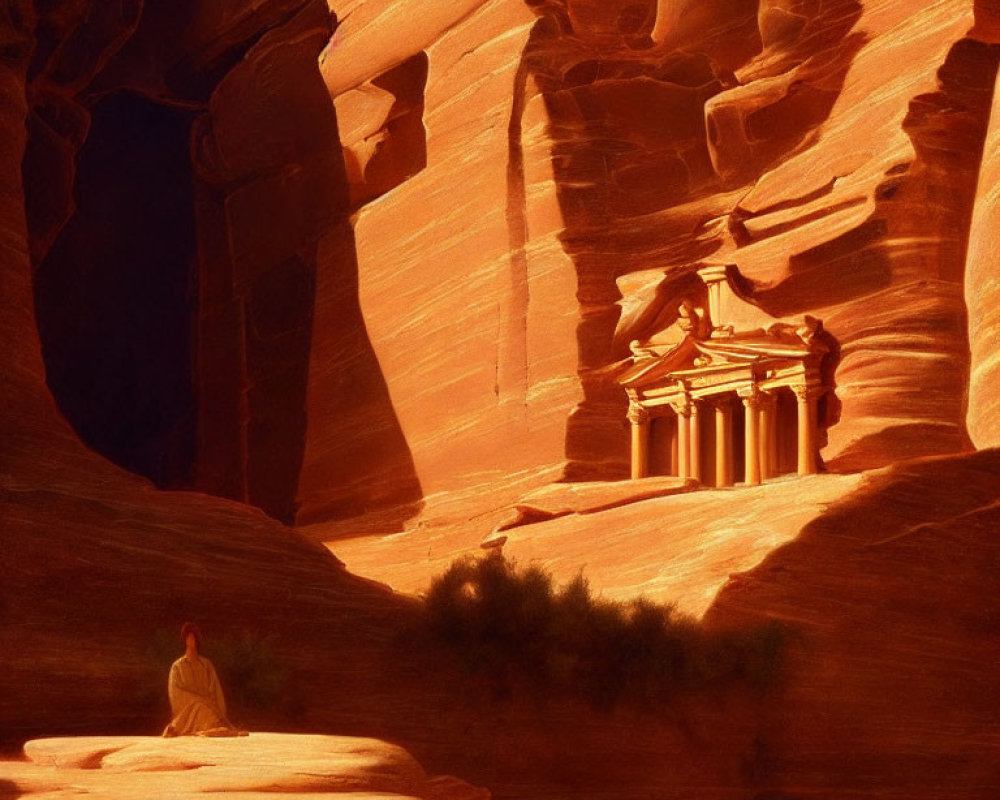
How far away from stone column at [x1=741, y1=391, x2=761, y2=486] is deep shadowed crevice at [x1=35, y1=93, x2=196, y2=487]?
50.2 ft

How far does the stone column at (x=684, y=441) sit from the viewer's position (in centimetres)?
2800

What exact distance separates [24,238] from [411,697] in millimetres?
9770

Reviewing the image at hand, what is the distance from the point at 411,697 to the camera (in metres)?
18.5

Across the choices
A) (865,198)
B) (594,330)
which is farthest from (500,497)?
(865,198)

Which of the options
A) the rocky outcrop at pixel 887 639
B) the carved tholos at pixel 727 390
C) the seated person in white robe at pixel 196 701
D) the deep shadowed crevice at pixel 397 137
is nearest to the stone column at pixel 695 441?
the carved tholos at pixel 727 390

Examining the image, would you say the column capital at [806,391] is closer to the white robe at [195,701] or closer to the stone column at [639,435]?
the stone column at [639,435]

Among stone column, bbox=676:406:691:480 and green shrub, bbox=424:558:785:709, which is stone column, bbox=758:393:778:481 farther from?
green shrub, bbox=424:558:785:709

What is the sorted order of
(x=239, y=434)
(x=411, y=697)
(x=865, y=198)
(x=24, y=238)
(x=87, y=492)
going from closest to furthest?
(x=411, y=697)
(x=87, y=492)
(x=24, y=238)
(x=865, y=198)
(x=239, y=434)

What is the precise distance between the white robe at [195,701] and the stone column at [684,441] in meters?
13.2

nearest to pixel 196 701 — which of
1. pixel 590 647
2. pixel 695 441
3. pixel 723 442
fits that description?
pixel 590 647

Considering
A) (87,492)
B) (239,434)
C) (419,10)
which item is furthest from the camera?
(239,434)

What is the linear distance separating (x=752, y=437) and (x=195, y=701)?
13.2 metres

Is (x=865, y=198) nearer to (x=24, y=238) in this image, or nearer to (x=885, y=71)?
(x=885, y=71)

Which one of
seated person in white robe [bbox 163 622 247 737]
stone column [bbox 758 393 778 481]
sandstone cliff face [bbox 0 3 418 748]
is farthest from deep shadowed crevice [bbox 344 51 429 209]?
seated person in white robe [bbox 163 622 247 737]
